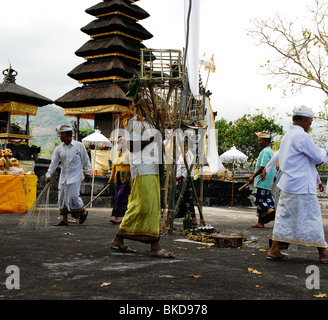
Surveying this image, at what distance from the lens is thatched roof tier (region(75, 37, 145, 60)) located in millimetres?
27719

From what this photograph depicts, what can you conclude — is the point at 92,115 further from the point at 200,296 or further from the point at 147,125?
the point at 200,296

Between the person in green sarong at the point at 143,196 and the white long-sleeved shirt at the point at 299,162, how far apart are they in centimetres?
154

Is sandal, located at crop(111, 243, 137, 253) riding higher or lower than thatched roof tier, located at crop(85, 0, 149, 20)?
lower

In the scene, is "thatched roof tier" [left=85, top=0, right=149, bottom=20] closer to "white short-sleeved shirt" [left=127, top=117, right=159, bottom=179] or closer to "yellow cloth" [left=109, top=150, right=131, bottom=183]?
"yellow cloth" [left=109, top=150, right=131, bottom=183]

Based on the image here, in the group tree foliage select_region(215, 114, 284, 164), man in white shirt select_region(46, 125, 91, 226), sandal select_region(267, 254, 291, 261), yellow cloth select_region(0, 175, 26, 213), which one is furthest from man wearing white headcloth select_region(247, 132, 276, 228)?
tree foliage select_region(215, 114, 284, 164)

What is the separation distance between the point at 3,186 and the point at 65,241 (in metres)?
4.76

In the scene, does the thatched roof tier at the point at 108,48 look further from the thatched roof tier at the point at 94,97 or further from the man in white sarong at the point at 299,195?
the man in white sarong at the point at 299,195

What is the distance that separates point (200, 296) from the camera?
335 centimetres

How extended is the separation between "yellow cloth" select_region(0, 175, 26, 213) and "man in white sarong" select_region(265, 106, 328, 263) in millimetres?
7166

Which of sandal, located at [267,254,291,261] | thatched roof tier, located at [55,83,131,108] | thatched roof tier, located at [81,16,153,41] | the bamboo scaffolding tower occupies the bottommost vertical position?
sandal, located at [267,254,291,261]

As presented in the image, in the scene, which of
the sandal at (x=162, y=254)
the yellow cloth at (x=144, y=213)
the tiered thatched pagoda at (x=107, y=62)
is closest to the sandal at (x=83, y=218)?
the yellow cloth at (x=144, y=213)

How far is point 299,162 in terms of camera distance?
17.0 ft

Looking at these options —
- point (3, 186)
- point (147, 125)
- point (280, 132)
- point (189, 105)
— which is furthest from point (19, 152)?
point (280, 132)
